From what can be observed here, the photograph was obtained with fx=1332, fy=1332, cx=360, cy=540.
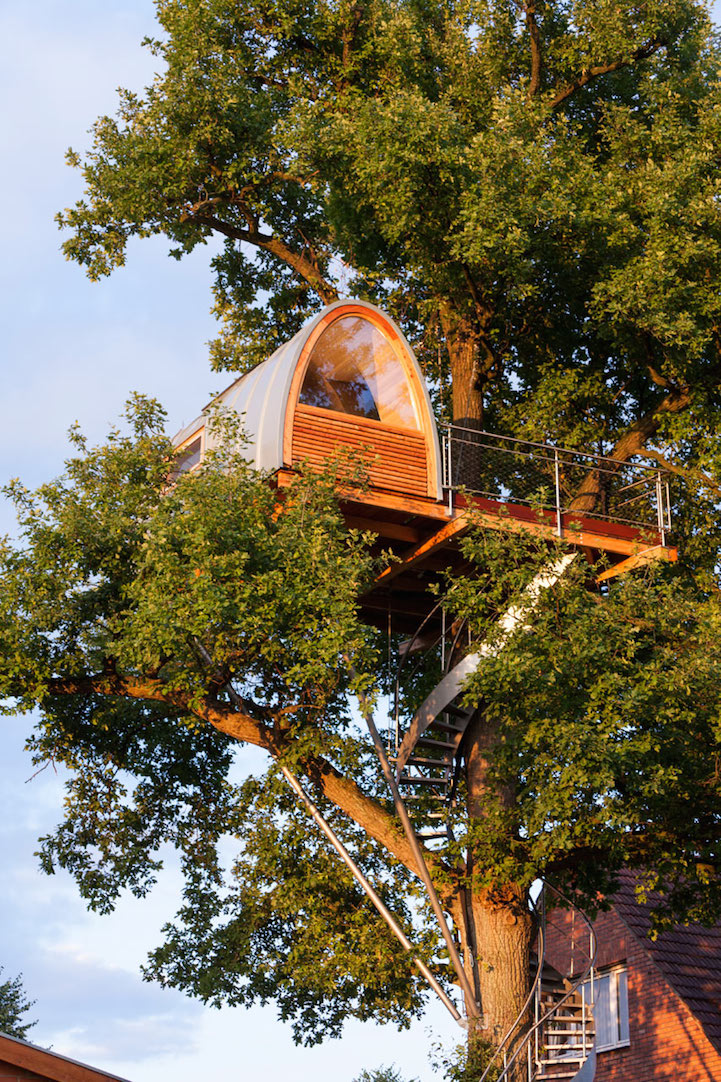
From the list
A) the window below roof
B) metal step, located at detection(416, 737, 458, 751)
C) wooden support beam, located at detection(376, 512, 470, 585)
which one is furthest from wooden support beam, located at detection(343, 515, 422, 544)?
the window below roof

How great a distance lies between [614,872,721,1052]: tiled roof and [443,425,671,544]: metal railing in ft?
21.1

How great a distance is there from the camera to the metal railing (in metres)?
18.3

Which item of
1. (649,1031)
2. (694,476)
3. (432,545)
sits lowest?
(649,1031)

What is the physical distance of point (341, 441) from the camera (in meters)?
16.7

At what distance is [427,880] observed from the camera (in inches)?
645

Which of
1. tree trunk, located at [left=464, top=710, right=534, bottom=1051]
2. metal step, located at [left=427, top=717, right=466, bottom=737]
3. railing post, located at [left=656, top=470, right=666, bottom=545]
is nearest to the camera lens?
tree trunk, located at [left=464, top=710, right=534, bottom=1051]

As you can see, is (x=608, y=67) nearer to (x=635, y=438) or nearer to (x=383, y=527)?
(x=635, y=438)

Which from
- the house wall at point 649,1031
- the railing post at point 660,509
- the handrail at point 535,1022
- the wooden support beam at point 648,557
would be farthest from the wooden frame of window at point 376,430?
the house wall at point 649,1031

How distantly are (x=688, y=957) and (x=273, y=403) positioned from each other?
1207cm

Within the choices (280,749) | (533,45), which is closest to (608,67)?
(533,45)

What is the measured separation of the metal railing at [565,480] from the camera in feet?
60.2

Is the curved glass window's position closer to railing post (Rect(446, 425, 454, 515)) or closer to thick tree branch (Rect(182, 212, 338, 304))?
railing post (Rect(446, 425, 454, 515))

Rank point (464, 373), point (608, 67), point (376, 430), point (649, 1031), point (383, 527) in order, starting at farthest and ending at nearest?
point (608, 67), point (649, 1031), point (464, 373), point (383, 527), point (376, 430)

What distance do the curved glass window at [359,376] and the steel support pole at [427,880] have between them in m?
4.14
